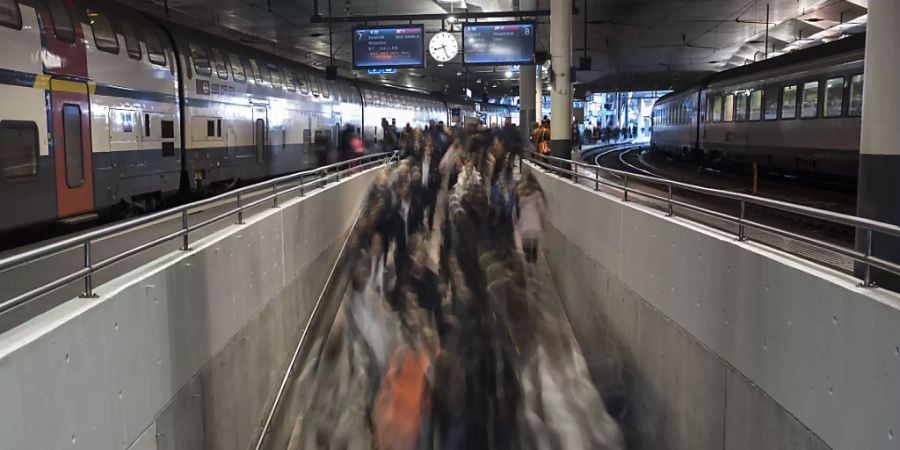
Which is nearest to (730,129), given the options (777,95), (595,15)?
(777,95)

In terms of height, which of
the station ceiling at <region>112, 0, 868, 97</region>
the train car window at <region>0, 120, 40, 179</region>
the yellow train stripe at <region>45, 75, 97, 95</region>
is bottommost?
the train car window at <region>0, 120, 40, 179</region>

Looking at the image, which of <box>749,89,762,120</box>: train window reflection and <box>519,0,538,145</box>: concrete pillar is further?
<box>519,0,538,145</box>: concrete pillar

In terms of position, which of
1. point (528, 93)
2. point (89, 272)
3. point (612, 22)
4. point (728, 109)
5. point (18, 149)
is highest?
point (612, 22)

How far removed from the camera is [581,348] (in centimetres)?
1154

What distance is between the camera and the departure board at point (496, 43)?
24109 millimetres

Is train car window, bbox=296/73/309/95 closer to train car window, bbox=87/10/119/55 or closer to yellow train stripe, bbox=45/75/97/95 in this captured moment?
train car window, bbox=87/10/119/55

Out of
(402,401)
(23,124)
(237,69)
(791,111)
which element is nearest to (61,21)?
(23,124)

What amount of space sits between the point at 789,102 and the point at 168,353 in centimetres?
1897

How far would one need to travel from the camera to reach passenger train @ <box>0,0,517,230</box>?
33.8 feet

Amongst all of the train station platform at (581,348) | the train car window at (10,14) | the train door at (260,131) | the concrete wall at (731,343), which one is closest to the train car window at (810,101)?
the train station platform at (581,348)

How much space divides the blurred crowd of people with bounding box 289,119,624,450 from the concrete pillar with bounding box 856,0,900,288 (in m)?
4.23

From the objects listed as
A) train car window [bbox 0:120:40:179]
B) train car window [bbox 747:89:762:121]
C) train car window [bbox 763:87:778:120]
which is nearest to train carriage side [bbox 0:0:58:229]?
train car window [bbox 0:120:40:179]

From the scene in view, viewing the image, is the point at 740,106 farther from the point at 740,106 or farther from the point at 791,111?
the point at 791,111

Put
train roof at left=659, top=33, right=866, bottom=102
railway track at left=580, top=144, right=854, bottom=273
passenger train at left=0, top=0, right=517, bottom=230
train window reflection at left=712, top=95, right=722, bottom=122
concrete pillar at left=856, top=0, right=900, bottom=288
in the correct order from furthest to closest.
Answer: train window reflection at left=712, top=95, right=722, bottom=122 → train roof at left=659, top=33, right=866, bottom=102 → passenger train at left=0, top=0, right=517, bottom=230 → railway track at left=580, top=144, right=854, bottom=273 → concrete pillar at left=856, top=0, right=900, bottom=288
